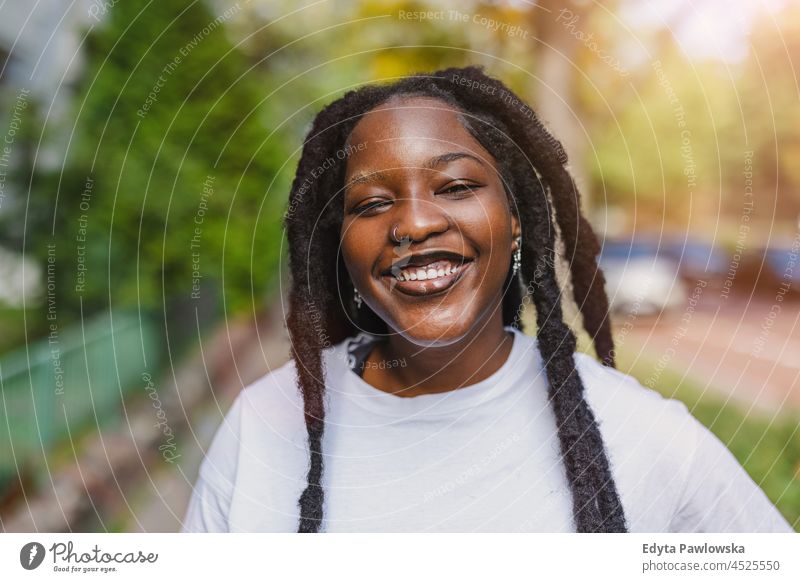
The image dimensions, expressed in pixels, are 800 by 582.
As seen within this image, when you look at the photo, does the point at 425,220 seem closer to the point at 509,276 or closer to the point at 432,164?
the point at 432,164

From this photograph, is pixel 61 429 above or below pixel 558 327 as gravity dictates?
below

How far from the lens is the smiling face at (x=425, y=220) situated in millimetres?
1252

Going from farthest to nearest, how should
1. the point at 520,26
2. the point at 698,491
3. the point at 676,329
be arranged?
the point at 676,329
the point at 520,26
the point at 698,491

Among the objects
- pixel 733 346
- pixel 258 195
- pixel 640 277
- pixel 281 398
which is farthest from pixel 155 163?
pixel 733 346

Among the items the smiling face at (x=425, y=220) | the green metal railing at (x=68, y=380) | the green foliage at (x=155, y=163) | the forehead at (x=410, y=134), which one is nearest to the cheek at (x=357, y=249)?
the smiling face at (x=425, y=220)

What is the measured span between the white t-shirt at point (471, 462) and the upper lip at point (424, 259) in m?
0.22

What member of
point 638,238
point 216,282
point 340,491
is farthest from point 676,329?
point 216,282

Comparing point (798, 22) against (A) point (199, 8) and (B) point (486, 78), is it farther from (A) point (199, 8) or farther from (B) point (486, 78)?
(A) point (199, 8)

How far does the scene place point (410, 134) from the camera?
1.24 meters

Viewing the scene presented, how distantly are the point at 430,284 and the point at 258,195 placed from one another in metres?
1.71

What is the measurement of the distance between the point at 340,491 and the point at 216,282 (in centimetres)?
204

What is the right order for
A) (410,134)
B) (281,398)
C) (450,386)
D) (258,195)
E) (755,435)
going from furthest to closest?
1. (258,195)
2. (755,435)
3. (281,398)
4. (450,386)
5. (410,134)

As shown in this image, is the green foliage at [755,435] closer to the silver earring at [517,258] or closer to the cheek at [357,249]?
the silver earring at [517,258]

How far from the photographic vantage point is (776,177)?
1832 mm
